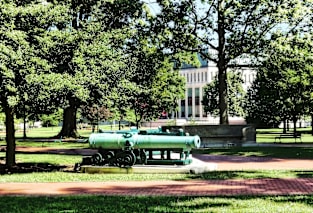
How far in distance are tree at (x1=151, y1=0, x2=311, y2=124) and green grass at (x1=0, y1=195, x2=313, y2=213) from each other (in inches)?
865

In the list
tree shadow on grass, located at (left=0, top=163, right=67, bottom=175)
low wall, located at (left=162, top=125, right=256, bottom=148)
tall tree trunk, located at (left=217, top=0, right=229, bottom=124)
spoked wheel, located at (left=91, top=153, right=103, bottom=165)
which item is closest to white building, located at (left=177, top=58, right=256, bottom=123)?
tall tree trunk, located at (left=217, top=0, right=229, bottom=124)

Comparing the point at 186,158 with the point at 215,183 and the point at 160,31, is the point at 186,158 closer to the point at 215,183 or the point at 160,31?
the point at 215,183

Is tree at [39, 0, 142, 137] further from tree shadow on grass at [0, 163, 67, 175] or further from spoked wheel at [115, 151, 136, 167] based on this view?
tree shadow on grass at [0, 163, 67, 175]

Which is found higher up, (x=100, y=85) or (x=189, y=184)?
(x=100, y=85)

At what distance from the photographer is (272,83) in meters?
46.5

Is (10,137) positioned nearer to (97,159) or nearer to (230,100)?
(97,159)

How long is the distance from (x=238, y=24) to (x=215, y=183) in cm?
2085

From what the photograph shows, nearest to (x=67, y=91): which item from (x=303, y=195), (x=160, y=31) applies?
(x=303, y=195)

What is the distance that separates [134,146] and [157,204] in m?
6.19

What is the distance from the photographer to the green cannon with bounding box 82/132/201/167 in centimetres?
1547

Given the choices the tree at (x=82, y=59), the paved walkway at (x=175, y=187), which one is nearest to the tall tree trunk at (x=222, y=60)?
the tree at (x=82, y=59)

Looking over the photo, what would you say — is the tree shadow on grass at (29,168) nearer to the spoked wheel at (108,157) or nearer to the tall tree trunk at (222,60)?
the spoked wheel at (108,157)

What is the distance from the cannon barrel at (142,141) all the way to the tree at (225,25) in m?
17.1

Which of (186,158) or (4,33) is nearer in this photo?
(4,33)
